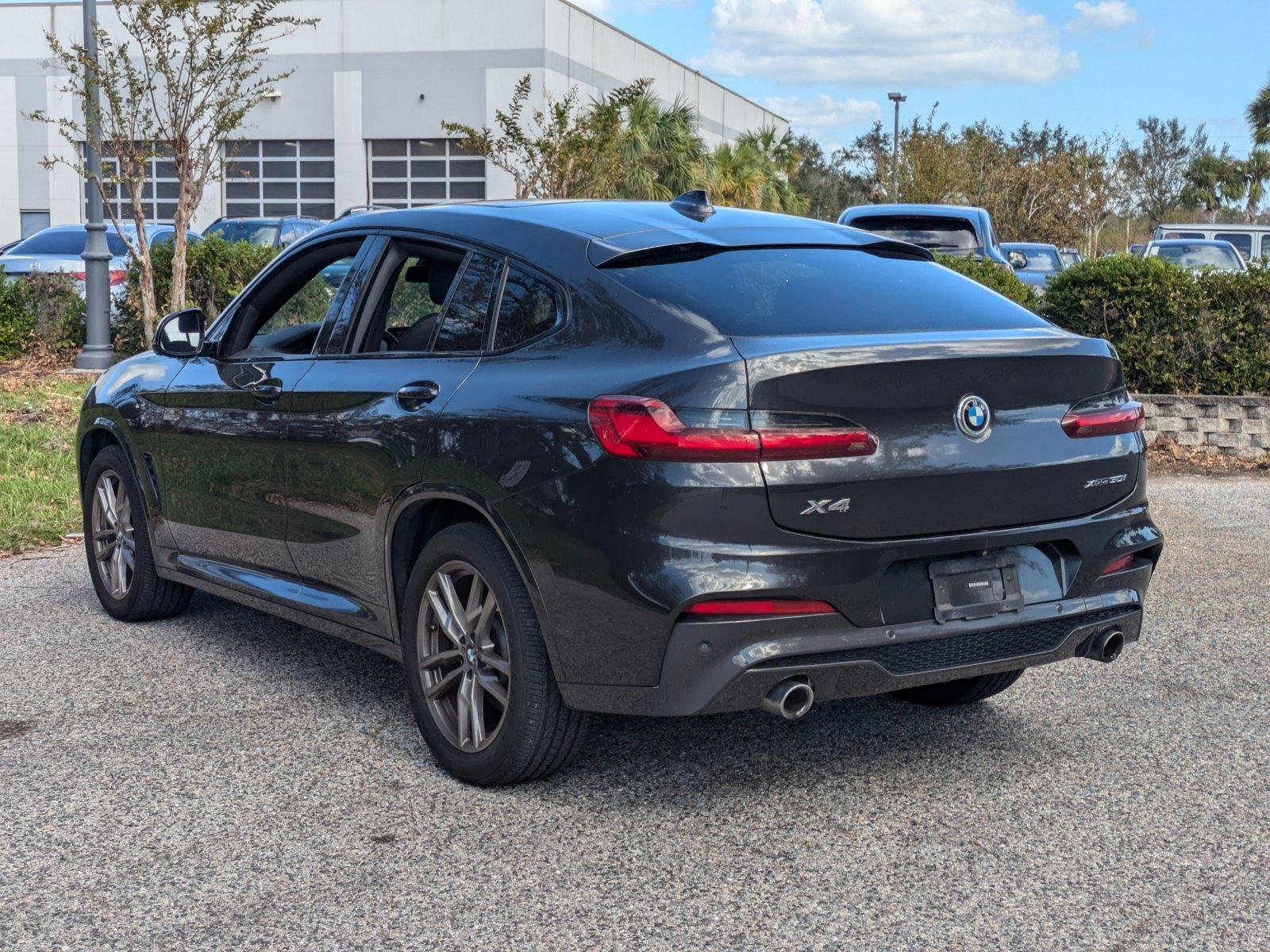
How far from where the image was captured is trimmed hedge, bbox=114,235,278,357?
16.6 meters

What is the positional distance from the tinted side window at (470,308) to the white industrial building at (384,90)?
33.5 m

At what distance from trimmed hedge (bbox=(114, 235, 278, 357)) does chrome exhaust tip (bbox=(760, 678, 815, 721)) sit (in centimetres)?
1339

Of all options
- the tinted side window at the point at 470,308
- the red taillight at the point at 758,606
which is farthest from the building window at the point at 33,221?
the red taillight at the point at 758,606

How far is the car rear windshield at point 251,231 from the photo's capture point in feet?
70.1

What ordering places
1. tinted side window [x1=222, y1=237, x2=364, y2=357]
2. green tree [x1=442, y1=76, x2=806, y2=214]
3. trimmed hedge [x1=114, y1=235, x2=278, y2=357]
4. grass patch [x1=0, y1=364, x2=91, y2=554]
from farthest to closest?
green tree [x1=442, y1=76, x2=806, y2=214] → trimmed hedge [x1=114, y1=235, x2=278, y2=357] → grass patch [x1=0, y1=364, x2=91, y2=554] → tinted side window [x1=222, y1=237, x2=364, y2=357]

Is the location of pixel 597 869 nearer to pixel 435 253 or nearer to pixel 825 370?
pixel 825 370

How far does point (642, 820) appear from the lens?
13.4 ft

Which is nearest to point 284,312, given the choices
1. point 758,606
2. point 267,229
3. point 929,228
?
point 758,606

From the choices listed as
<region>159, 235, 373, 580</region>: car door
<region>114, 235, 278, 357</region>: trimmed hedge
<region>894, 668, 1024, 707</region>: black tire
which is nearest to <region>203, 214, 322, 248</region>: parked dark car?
<region>114, 235, 278, 357</region>: trimmed hedge

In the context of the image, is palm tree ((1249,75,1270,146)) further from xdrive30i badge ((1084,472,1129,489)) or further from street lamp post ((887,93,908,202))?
xdrive30i badge ((1084,472,1129,489))

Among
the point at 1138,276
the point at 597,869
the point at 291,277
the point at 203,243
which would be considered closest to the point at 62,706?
the point at 291,277

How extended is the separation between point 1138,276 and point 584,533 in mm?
9213

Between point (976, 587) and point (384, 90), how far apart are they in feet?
121

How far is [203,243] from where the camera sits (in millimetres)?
16984
